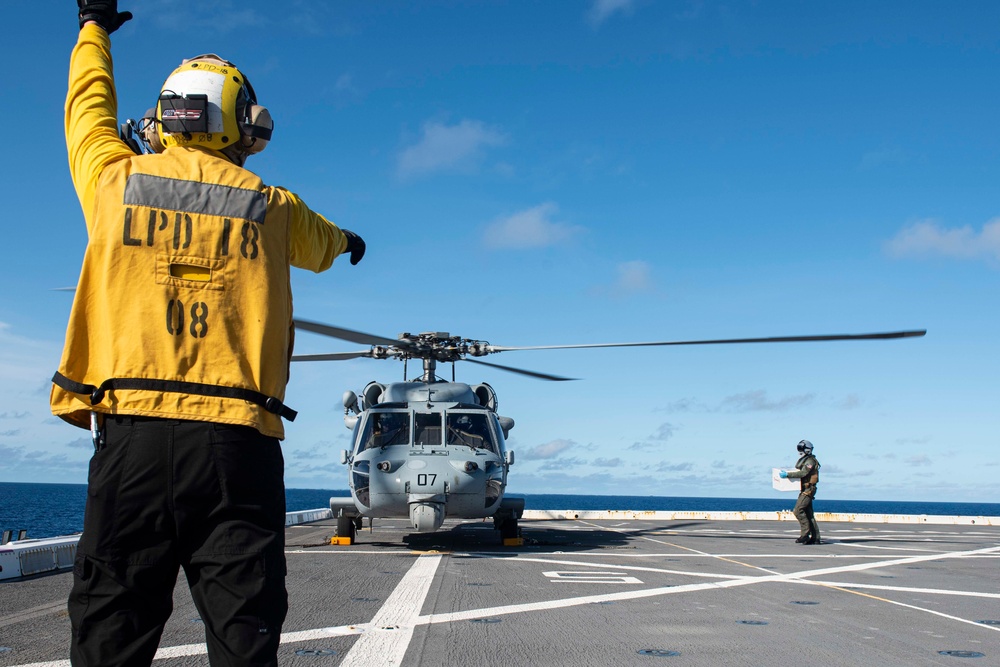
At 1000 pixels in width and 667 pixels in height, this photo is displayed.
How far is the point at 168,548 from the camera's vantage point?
204 centimetres

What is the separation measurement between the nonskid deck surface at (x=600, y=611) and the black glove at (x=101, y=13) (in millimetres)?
3028

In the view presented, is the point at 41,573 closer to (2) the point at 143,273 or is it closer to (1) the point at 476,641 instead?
(1) the point at 476,641

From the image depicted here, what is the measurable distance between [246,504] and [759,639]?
3953 mm

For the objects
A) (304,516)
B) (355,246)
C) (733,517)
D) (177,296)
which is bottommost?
(733,517)

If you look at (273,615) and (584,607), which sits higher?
(273,615)

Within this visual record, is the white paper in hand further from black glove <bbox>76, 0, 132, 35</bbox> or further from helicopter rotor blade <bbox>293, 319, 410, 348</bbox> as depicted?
black glove <bbox>76, 0, 132, 35</bbox>

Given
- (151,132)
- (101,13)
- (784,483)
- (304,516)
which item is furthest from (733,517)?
(101,13)

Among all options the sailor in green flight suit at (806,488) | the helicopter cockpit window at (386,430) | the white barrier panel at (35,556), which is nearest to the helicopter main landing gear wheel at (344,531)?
the helicopter cockpit window at (386,430)

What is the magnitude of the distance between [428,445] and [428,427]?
47cm

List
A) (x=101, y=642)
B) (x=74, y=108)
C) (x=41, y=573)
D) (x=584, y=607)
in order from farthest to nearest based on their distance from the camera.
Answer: (x=41, y=573) → (x=584, y=607) → (x=74, y=108) → (x=101, y=642)

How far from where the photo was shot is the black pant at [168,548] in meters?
1.98

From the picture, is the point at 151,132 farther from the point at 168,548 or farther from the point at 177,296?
the point at 168,548

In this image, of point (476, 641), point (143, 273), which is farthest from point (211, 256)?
point (476, 641)

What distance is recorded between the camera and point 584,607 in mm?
6148
